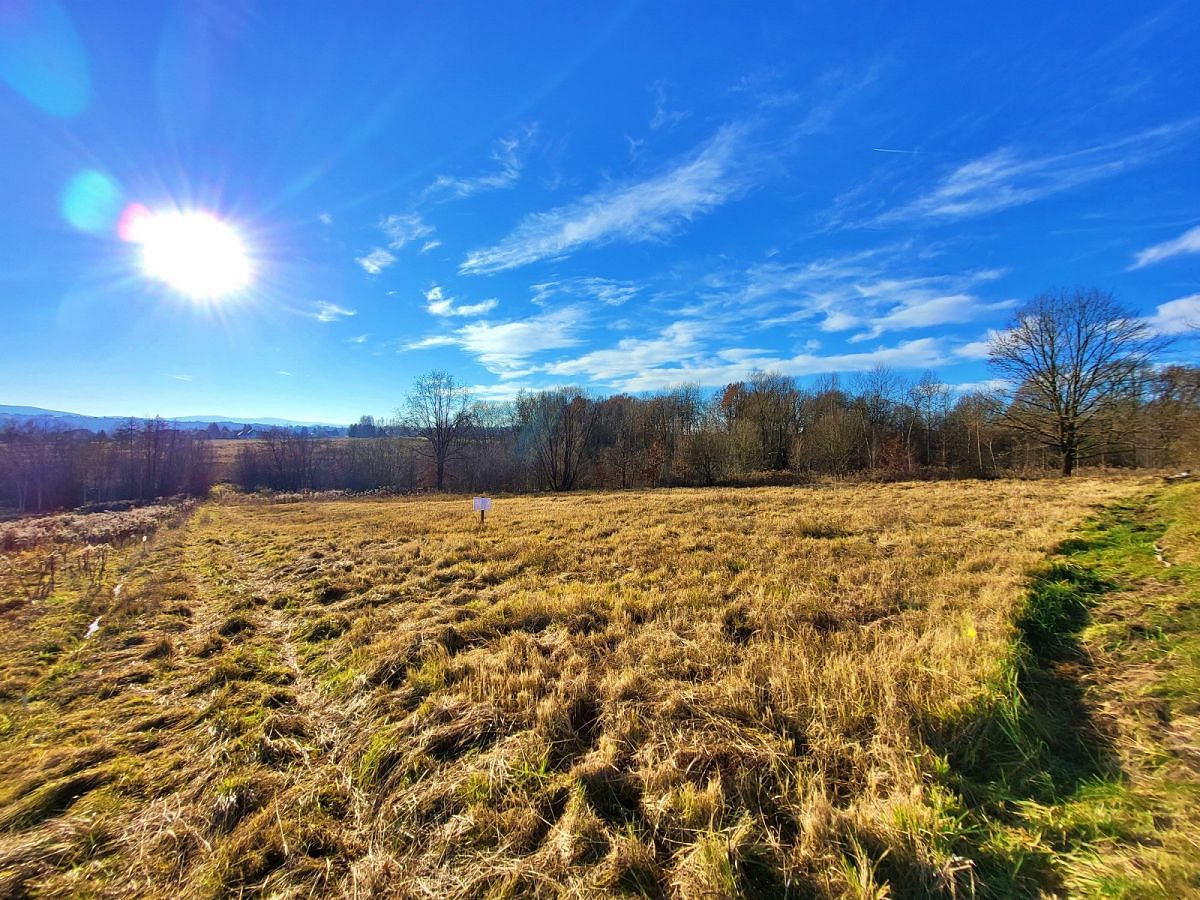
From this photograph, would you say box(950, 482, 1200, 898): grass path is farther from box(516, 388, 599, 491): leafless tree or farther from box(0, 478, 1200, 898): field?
box(516, 388, 599, 491): leafless tree

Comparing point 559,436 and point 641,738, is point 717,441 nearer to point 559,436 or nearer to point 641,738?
point 559,436

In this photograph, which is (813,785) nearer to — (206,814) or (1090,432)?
(206,814)

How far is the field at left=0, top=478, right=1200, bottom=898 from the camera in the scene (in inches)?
99.0

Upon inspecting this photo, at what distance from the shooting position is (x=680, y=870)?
2443mm

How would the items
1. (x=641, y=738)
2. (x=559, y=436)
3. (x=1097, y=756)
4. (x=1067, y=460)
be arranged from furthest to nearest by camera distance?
1. (x=559, y=436)
2. (x=1067, y=460)
3. (x=641, y=738)
4. (x=1097, y=756)

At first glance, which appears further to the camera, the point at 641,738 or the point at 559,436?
the point at 559,436

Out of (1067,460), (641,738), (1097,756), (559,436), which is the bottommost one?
(641,738)

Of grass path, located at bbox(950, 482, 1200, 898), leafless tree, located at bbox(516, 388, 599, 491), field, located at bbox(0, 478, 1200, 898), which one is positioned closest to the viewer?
grass path, located at bbox(950, 482, 1200, 898)

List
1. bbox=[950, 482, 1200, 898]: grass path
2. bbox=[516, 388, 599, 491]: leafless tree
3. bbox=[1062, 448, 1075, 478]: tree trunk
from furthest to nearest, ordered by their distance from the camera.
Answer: bbox=[516, 388, 599, 491]: leafless tree, bbox=[1062, 448, 1075, 478]: tree trunk, bbox=[950, 482, 1200, 898]: grass path

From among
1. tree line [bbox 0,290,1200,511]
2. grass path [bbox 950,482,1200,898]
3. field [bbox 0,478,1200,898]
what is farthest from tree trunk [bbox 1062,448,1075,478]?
grass path [bbox 950,482,1200,898]

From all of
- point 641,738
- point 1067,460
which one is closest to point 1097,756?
point 641,738

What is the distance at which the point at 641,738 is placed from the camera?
3619mm

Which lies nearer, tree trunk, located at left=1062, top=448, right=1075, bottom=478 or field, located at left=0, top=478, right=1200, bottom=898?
field, located at left=0, top=478, right=1200, bottom=898

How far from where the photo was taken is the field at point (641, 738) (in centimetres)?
252
